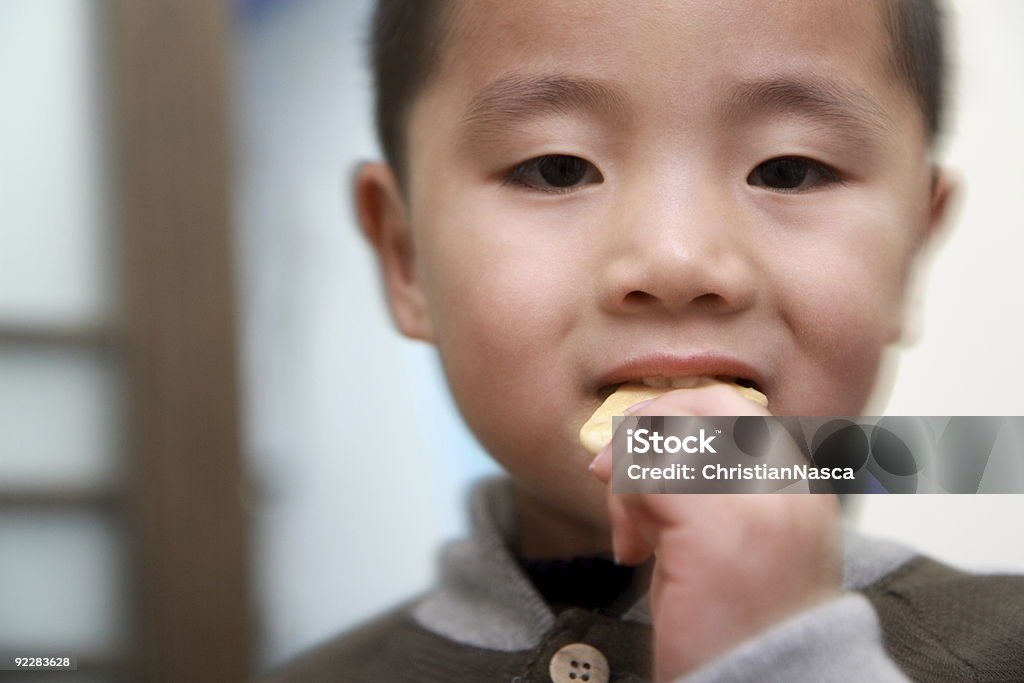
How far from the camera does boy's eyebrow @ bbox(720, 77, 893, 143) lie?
1.40 ft

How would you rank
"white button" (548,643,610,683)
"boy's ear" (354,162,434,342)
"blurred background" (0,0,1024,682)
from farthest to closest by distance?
"blurred background" (0,0,1024,682), "boy's ear" (354,162,434,342), "white button" (548,643,610,683)

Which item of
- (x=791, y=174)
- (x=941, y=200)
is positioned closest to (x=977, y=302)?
(x=941, y=200)

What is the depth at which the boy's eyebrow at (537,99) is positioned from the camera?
436mm

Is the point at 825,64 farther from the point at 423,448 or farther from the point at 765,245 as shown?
the point at 423,448

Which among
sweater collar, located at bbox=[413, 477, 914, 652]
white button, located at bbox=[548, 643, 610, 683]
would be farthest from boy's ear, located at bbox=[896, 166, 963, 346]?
white button, located at bbox=[548, 643, 610, 683]

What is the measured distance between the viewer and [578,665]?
18.1 inches

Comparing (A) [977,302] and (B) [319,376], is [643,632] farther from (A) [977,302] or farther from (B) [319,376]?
(B) [319,376]

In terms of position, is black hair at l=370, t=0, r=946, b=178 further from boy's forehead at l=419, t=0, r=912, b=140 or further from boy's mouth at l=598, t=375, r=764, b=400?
boy's mouth at l=598, t=375, r=764, b=400

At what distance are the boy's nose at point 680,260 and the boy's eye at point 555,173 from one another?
1.4 inches

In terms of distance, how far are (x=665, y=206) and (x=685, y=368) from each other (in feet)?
0.23

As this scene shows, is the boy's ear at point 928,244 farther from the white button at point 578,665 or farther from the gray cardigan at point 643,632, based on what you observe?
the white button at point 578,665

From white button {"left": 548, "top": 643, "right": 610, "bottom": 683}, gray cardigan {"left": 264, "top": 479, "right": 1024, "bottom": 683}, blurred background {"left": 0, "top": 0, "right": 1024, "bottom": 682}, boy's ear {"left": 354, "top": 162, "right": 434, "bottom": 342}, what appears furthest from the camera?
blurred background {"left": 0, "top": 0, "right": 1024, "bottom": 682}

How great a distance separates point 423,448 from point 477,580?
349 millimetres

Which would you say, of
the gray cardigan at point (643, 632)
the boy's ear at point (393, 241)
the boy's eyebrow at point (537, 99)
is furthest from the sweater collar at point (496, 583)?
the boy's eyebrow at point (537, 99)
